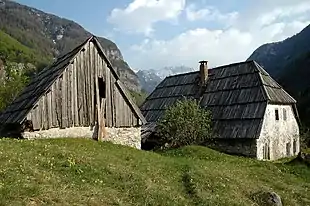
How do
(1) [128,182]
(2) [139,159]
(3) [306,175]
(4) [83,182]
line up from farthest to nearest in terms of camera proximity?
(3) [306,175] < (2) [139,159] < (1) [128,182] < (4) [83,182]

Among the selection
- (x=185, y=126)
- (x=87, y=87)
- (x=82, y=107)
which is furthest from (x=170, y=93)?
(x=82, y=107)

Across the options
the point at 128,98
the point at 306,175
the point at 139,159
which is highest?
the point at 128,98

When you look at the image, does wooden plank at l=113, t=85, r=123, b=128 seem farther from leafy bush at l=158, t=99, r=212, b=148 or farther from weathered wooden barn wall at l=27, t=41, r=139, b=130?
leafy bush at l=158, t=99, r=212, b=148

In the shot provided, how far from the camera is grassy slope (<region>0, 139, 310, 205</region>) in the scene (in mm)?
13883

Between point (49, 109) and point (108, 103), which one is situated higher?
point (108, 103)

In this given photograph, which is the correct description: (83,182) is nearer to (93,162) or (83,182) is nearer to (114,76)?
(93,162)

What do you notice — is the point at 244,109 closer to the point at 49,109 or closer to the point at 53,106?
the point at 53,106

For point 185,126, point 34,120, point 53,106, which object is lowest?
point 185,126

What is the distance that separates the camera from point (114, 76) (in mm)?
33312

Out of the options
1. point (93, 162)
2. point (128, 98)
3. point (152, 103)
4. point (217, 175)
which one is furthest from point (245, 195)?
point (152, 103)

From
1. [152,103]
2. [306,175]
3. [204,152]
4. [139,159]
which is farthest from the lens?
[152,103]

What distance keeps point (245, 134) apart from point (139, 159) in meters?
18.1

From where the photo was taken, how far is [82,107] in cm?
3103

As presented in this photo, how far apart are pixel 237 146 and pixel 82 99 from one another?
1669 centimetres
